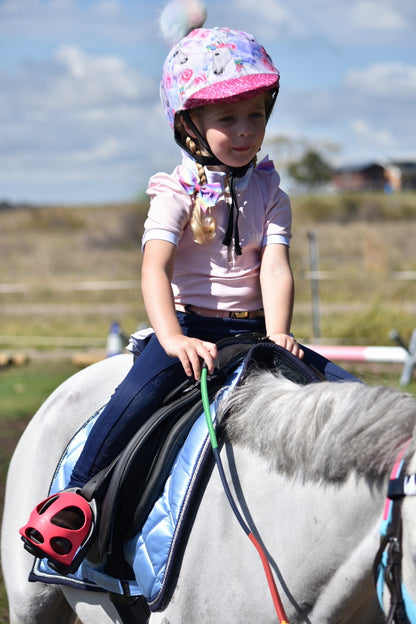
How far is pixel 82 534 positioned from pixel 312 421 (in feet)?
2.73

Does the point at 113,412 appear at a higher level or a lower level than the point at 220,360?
lower

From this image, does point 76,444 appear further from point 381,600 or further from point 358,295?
point 358,295

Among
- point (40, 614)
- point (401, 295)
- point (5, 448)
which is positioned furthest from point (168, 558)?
point (401, 295)

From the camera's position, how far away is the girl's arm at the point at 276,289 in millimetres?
2324

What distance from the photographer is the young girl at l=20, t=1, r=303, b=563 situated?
2.20 m

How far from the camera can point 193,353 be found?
2006 mm

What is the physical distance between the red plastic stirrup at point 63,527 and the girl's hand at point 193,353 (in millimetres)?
508

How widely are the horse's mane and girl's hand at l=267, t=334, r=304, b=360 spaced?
0.86 ft

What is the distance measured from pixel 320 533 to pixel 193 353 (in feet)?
1.92

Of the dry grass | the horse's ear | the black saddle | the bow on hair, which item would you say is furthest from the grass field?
the bow on hair

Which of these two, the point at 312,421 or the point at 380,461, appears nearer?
the point at 380,461

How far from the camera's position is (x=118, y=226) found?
3444 cm

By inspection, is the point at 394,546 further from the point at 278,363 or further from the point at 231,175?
the point at 231,175

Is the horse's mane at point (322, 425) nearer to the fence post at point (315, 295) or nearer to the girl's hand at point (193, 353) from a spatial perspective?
the girl's hand at point (193, 353)
